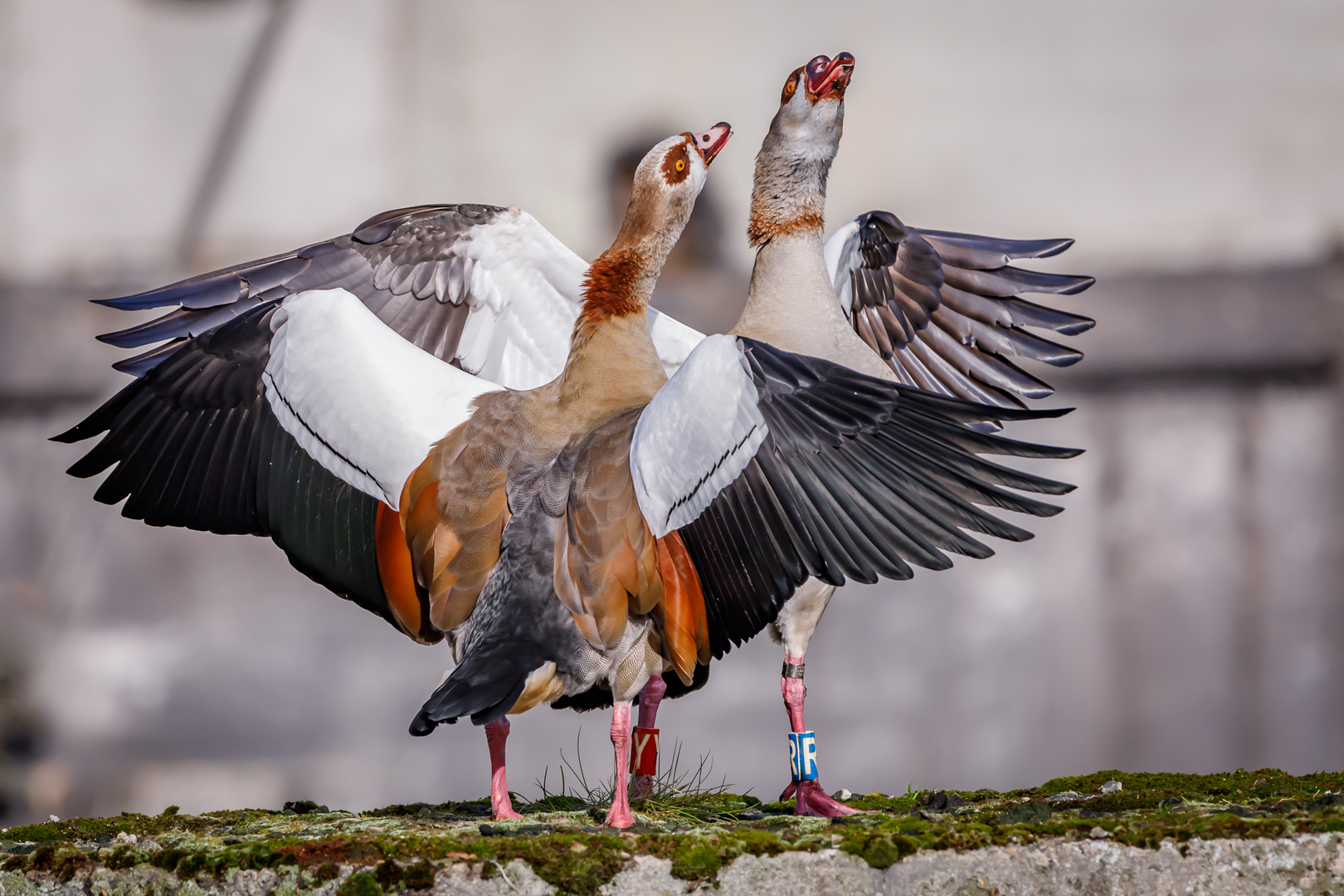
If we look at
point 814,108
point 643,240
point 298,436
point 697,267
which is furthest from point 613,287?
point 697,267

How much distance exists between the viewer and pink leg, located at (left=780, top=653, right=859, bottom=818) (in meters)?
3.45

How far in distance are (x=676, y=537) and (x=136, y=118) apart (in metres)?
5.01

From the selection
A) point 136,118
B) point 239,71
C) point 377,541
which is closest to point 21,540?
point 136,118

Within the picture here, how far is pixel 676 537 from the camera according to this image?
3111 mm

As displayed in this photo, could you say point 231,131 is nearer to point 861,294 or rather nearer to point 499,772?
point 861,294

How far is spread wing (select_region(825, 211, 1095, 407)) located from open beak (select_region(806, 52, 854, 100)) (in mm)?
723

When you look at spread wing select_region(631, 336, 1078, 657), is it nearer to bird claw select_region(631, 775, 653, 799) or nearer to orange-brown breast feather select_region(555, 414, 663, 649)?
orange-brown breast feather select_region(555, 414, 663, 649)

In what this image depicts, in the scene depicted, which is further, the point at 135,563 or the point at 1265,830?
the point at 135,563

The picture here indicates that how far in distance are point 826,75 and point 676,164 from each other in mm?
783

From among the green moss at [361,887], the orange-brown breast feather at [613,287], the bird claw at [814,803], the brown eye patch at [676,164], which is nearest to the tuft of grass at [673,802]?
the bird claw at [814,803]

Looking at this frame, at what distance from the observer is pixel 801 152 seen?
414cm

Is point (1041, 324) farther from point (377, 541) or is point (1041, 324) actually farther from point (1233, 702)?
point (1233, 702)

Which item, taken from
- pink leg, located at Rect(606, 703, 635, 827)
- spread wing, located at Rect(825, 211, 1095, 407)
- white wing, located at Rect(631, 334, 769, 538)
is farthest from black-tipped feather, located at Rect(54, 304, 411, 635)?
spread wing, located at Rect(825, 211, 1095, 407)

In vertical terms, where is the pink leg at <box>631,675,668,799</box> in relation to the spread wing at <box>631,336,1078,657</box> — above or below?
below
